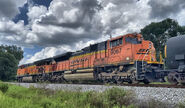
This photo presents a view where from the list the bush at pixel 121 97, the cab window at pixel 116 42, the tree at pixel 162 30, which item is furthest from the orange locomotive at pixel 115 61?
the tree at pixel 162 30

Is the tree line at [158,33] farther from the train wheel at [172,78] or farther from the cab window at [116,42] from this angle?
the train wheel at [172,78]

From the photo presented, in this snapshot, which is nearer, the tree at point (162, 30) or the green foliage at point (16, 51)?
the tree at point (162, 30)

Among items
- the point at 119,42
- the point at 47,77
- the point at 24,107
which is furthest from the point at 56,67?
the point at 24,107

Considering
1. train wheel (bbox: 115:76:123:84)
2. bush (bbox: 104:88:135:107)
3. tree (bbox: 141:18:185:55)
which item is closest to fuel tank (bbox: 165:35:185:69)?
A: train wheel (bbox: 115:76:123:84)

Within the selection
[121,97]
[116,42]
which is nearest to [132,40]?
[116,42]

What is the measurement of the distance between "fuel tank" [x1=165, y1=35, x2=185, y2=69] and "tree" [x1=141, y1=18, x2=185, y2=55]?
25765mm

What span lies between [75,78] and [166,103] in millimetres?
11528

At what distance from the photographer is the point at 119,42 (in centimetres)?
1209

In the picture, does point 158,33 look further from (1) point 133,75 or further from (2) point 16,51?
(2) point 16,51

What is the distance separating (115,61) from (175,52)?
13.3ft

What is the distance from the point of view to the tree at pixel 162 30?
3491 centimetres

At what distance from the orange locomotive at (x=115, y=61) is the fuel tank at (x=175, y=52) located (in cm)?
124

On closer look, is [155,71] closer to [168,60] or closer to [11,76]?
[168,60]

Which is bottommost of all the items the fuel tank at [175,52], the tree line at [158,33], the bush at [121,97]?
the bush at [121,97]
